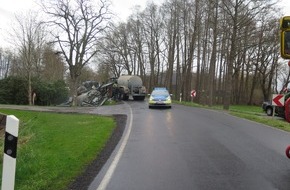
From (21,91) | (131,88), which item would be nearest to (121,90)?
(131,88)

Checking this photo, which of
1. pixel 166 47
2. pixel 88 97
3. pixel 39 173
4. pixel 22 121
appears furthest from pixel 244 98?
pixel 39 173

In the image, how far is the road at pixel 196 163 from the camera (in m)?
7.33

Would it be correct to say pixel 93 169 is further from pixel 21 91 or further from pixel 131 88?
pixel 21 91

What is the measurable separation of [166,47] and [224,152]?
187ft

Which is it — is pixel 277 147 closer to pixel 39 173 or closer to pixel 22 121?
pixel 39 173

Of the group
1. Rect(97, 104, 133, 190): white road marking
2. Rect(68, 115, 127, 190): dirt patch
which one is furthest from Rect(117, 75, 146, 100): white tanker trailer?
Rect(97, 104, 133, 190): white road marking

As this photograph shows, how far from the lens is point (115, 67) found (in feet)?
286

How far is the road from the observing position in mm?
7332

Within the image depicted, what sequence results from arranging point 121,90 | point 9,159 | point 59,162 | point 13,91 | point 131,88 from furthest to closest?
point 13,91, point 131,88, point 121,90, point 59,162, point 9,159

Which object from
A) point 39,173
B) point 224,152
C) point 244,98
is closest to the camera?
point 39,173

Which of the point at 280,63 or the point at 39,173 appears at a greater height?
the point at 280,63

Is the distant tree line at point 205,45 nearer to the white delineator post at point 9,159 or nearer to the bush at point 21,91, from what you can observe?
the bush at point 21,91

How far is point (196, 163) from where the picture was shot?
9.34 meters

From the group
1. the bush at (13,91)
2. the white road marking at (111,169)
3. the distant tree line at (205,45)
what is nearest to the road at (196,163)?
the white road marking at (111,169)
